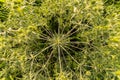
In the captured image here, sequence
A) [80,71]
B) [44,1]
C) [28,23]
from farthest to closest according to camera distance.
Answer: [44,1] < [28,23] < [80,71]

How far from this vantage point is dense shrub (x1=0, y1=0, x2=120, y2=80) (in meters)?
2.25

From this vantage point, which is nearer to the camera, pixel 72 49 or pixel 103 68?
pixel 103 68

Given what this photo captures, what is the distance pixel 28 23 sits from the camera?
235cm

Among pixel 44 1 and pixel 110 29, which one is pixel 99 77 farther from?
pixel 44 1

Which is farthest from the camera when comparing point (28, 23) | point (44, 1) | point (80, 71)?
point (44, 1)

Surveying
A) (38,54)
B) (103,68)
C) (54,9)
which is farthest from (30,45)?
(103,68)

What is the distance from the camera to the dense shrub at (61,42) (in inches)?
88.4

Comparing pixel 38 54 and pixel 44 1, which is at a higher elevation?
pixel 44 1

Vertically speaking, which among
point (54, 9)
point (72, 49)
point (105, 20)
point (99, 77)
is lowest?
point (99, 77)

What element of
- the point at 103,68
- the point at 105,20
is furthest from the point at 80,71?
the point at 105,20

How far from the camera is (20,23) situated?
230 centimetres

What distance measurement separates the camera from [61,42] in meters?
2.28

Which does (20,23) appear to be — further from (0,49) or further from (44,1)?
(44,1)

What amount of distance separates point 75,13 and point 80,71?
1.52ft
